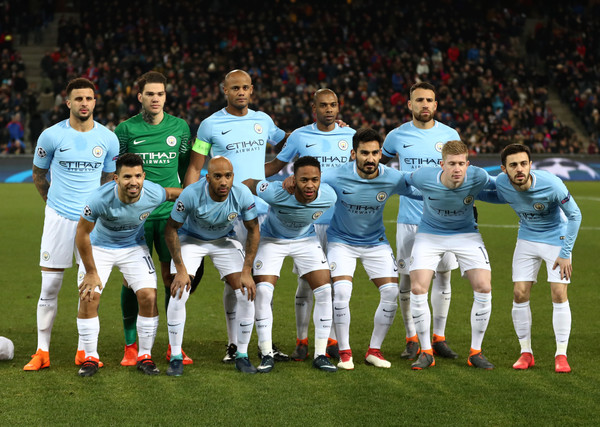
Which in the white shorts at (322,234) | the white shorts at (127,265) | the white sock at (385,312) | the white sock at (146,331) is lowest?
the white sock at (146,331)

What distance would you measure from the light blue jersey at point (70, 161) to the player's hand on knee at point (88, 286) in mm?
612

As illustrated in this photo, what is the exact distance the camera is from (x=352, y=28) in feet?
107

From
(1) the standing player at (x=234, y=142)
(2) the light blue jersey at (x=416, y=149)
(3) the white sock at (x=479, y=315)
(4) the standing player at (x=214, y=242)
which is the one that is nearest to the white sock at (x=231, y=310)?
(1) the standing player at (x=234, y=142)

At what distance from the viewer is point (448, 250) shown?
7059 millimetres

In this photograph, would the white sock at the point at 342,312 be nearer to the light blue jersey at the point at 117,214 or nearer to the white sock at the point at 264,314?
the white sock at the point at 264,314

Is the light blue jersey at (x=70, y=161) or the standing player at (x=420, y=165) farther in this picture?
the standing player at (x=420, y=165)

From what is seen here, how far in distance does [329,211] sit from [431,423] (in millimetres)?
2496

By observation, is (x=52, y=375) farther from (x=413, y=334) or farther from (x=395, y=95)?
(x=395, y=95)

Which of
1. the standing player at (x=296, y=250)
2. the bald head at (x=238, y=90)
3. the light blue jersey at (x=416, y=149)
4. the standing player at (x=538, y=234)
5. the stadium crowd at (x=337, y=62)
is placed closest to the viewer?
the standing player at (x=538, y=234)

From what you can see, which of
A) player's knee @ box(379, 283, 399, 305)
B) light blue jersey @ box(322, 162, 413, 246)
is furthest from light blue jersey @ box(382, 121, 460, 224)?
player's knee @ box(379, 283, 399, 305)

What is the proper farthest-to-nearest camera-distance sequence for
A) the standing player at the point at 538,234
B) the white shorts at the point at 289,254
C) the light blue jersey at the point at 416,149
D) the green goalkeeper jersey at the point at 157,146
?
1. the light blue jersey at the point at 416,149
2. the green goalkeeper jersey at the point at 157,146
3. the white shorts at the point at 289,254
4. the standing player at the point at 538,234

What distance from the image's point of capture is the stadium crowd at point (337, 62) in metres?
26.8

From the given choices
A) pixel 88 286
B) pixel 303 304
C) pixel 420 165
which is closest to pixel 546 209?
pixel 420 165

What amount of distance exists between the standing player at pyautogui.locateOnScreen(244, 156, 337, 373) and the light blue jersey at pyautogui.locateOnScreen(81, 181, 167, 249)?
0.95 metres
